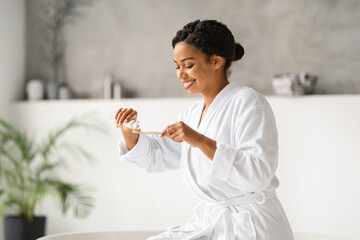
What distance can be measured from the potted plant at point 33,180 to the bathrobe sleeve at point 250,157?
2495 millimetres

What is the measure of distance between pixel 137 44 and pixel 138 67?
7.5 inches

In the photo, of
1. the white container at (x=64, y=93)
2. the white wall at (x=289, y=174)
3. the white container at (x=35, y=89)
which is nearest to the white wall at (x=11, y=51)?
the white container at (x=35, y=89)

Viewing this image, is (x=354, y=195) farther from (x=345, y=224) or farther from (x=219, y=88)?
(x=219, y=88)

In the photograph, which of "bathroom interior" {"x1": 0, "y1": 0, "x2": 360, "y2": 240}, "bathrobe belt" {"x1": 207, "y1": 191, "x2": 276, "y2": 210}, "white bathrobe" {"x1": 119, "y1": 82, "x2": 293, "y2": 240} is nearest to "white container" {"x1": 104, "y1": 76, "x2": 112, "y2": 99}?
"bathroom interior" {"x1": 0, "y1": 0, "x2": 360, "y2": 240}

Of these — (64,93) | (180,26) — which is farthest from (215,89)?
(64,93)

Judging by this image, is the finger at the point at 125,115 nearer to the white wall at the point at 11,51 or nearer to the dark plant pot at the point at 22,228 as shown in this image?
the dark plant pot at the point at 22,228

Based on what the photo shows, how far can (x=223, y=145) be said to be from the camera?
187cm

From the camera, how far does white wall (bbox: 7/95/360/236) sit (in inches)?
147

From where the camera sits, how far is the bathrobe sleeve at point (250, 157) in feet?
6.09

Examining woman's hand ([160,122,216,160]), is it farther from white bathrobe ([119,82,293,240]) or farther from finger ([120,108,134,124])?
finger ([120,108,134,124])

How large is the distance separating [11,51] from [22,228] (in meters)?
1.55

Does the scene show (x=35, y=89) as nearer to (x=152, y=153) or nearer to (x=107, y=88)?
(x=107, y=88)

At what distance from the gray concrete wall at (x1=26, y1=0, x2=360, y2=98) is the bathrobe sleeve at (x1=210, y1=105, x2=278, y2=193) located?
2205mm

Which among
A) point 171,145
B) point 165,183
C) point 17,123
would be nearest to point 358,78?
point 165,183
